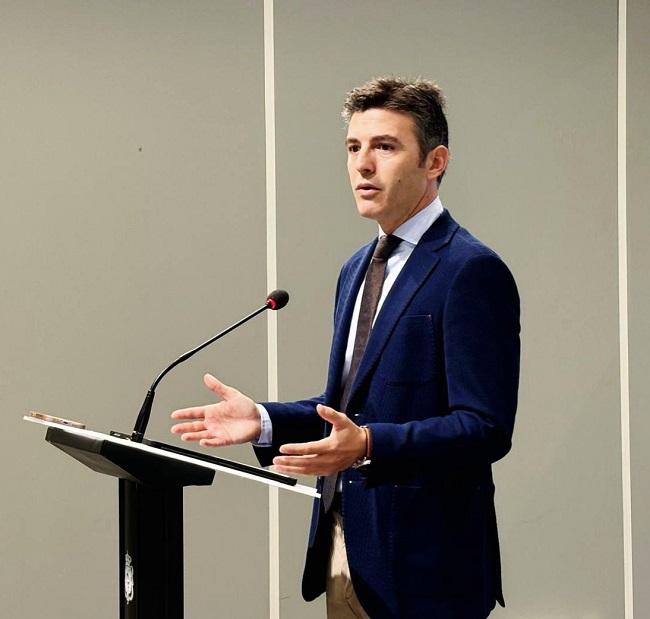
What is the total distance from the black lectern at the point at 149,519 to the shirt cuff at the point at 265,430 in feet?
0.94

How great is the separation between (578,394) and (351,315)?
1.79m

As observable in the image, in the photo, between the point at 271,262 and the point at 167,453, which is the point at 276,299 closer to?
the point at 167,453

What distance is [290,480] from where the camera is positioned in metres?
1.62

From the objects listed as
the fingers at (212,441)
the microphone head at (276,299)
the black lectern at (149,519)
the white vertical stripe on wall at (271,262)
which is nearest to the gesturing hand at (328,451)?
the black lectern at (149,519)

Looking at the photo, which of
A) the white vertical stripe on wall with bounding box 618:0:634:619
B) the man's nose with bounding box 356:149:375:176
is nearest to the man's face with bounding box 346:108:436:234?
the man's nose with bounding box 356:149:375:176

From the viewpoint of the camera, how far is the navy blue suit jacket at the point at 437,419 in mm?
1960

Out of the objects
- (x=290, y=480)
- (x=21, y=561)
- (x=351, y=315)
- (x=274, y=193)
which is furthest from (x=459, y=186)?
(x=290, y=480)

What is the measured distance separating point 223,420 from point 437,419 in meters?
0.44

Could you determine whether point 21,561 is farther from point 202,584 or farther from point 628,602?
point 628,602

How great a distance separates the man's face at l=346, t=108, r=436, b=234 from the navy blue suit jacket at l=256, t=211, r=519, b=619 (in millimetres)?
163

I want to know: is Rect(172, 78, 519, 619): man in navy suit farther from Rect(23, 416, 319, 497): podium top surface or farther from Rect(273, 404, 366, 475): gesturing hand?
Rect(23, 416, 319, 497): podium top surface

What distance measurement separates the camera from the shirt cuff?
2.18 metres

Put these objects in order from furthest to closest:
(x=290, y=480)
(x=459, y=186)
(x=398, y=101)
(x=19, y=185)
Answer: (x=459, y=186)
(x=19, y=185)
(x=398, y=101)
(x=290, y=480)

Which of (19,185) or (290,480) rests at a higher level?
(19,185)
